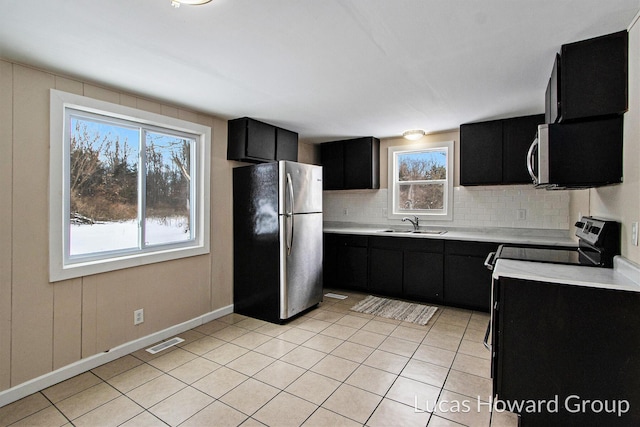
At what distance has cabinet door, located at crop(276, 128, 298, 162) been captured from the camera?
404 centimetres

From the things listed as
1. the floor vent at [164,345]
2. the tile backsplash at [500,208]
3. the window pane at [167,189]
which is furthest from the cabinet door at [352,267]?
the floor vent at [164,345]

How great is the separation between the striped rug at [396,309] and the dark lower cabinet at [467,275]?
0.33 m

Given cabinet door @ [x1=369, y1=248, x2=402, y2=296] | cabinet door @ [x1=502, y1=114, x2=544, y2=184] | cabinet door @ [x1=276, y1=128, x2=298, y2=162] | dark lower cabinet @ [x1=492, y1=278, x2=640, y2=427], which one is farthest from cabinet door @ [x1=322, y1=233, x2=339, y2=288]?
dark lower cabinet @ [x1=492, y1=278, x2=640, y2=427]

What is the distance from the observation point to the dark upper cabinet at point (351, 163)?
468 centimetres

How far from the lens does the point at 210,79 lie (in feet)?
7.98

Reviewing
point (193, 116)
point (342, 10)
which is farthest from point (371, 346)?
point (193, 116)

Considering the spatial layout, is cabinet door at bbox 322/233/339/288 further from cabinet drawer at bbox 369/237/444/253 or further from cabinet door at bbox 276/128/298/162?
cabinet door at bbox 276/128/298/162

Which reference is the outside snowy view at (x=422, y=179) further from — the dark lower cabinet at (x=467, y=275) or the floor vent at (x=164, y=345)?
the floor vent at (x=164, y=345)

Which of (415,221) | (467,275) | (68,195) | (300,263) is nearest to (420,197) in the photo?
(415,221)

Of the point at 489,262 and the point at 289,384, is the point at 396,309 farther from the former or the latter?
the point at 289,384

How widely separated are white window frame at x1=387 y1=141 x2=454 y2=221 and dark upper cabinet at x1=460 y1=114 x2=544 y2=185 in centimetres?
33

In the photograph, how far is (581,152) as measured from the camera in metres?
1.97

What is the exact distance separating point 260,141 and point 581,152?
2.96 metres

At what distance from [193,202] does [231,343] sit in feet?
4.92
